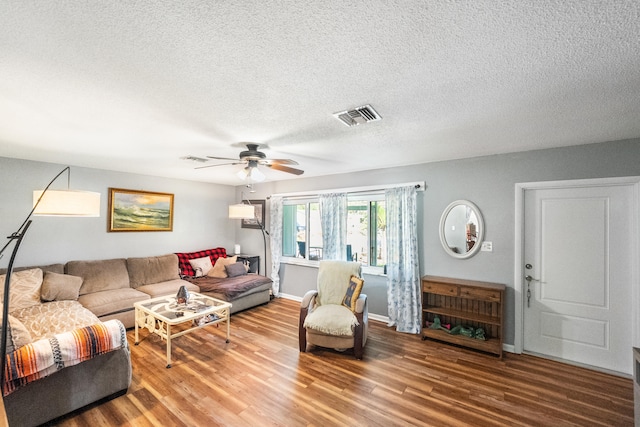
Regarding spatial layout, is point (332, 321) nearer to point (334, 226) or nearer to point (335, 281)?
point (335, 281)

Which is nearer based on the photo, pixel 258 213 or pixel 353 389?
pixel 353 389

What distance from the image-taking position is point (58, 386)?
6.72 ft

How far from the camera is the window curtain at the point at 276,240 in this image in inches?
212

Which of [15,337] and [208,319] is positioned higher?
[15,337]

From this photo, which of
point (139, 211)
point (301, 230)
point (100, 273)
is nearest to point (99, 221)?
point (139, 211)

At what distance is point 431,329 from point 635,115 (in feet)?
9.61

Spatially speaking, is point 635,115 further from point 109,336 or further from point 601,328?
point 109,336

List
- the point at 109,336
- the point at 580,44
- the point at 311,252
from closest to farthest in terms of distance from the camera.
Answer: the point at 580,44, the point at 109,336, the point at 311,252

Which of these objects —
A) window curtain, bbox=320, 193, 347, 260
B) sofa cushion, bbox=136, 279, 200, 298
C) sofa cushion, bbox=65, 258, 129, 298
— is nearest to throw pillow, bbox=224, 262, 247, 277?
sofa cushion, bbox=136, 279, 200, 298

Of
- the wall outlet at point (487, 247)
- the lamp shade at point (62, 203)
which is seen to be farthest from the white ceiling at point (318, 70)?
the wall outlet at point (487, 247)

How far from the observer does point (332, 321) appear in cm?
308

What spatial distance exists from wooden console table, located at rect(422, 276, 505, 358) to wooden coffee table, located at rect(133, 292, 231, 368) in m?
2.67

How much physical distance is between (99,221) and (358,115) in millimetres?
4673

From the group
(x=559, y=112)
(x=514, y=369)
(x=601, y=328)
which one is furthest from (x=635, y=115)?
(x=514, y=369)
